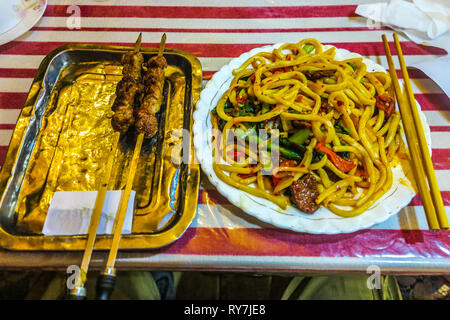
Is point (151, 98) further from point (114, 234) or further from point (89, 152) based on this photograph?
point (114, 234)

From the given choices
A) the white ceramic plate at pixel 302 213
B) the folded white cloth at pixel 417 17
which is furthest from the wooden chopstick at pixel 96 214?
the folded white cloth at pixel 417 17

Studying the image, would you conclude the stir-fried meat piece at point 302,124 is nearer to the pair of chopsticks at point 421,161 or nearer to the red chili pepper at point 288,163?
the red chili pepper at point 288,163

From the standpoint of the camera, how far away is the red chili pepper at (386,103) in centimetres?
213

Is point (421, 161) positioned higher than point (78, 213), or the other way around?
point (421, 161)

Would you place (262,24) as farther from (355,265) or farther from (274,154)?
(355,265)

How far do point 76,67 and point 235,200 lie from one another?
77.9 inches

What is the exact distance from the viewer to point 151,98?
2.21m

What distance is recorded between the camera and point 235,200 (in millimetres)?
1818

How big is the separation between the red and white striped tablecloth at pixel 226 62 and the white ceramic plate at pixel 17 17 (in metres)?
0.09

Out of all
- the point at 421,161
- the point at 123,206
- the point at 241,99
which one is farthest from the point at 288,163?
the point at 123,206

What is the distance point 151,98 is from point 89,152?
2.06 ft

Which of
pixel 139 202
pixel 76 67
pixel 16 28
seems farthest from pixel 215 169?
pixel 16 28

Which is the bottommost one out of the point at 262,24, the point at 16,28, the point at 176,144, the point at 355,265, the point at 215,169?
the point at 355,265

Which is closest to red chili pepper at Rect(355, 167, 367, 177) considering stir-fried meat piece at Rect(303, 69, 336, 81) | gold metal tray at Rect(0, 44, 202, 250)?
stir-fried meat piece at Rect(303, 69, 336, 81)
